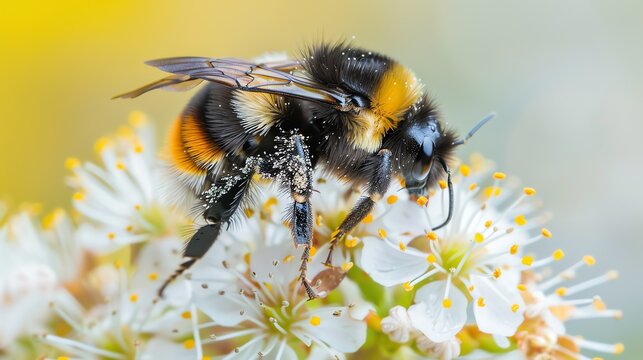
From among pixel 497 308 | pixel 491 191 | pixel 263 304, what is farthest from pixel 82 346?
pixel 491 191

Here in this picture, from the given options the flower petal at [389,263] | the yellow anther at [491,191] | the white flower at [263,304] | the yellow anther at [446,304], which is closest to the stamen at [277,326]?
the white flower at [263,304]

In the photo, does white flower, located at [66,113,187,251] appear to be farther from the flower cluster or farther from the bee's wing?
the bee's wing

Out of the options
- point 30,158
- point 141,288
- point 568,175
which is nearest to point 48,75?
point 30,158

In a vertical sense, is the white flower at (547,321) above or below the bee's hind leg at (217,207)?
below

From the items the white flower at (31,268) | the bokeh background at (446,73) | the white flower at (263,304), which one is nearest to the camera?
the white flower at (263,304)

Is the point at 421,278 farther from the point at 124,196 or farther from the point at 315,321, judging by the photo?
the point at 124,196

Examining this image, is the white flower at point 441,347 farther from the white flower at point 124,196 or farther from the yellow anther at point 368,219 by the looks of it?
the white flower at point 124,196

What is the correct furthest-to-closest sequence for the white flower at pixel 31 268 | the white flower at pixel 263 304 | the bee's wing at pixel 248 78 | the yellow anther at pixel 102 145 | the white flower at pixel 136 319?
the yellow anther at pixel 102 145, the white flower at pixel 31 268, the white flower at pixel 136 319, the white flower at pixel 263 304, the bee's wing at pixel 248 78
